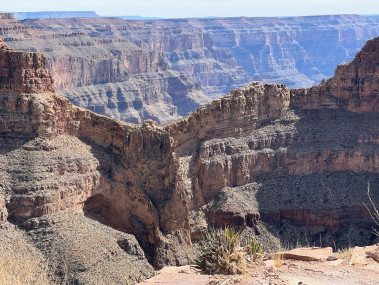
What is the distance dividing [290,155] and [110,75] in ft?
346

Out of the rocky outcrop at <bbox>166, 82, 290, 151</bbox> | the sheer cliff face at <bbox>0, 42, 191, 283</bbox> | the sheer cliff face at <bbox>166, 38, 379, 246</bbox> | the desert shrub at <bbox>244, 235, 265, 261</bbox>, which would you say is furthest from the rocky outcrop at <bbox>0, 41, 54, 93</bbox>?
the desert shrub at <bbox>244, 235, 265, 261</bbox>

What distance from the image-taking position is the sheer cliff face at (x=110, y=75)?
492 ft

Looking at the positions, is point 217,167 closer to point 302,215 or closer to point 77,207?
point 302,215

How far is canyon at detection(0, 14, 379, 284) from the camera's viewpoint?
42.6 meters

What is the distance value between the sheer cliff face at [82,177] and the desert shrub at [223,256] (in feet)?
51.1

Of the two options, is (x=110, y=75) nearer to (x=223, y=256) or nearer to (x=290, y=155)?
(x=290, y=155)

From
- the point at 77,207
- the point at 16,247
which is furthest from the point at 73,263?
the point at 77,207

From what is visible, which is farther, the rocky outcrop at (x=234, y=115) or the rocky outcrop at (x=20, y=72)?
the rocky outcrop at (x=234, y=115)

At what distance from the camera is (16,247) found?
39.5m

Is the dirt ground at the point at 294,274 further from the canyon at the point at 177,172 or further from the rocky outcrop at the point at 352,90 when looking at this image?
the rocky outcrop at the point at 352,90

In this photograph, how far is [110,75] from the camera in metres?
161

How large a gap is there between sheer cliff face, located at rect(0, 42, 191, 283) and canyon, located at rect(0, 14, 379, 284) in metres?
0.08

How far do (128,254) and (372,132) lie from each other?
2988 cm

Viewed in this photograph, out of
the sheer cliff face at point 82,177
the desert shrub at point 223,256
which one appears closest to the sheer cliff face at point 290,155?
the sheer cliff face at point 82,177
